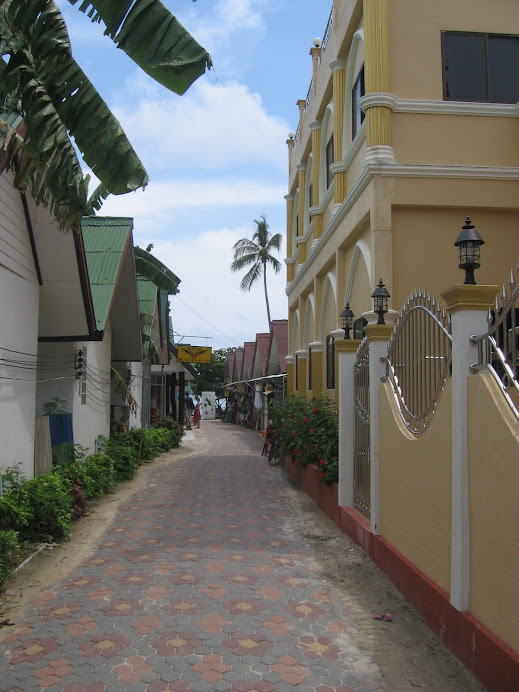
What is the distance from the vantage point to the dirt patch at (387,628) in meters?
3.98

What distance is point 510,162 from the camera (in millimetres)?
9641

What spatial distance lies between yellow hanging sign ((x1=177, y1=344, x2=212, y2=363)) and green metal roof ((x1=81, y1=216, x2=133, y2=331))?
13645 millimetres

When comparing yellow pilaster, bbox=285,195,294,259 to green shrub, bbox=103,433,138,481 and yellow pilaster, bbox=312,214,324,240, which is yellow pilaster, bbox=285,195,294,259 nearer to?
yellow pilaster, bbox=312,214,324,240

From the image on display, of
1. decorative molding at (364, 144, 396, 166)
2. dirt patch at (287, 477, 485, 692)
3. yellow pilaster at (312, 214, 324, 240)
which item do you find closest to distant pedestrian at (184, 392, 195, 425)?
yellow pilaster at (312, 214, 324, 240)

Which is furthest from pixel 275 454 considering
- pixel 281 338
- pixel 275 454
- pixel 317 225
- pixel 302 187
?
pixel 281 338

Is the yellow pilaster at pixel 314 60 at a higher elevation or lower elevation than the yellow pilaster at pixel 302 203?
higher

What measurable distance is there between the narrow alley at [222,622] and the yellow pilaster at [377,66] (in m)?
5.83

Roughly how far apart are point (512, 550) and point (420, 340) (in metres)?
2.29

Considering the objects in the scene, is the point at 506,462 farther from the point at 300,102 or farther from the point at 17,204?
the point at 300,102

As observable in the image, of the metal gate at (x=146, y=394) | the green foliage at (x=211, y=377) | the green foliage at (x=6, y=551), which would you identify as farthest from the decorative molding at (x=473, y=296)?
the green foliage at (x=211, y=377)

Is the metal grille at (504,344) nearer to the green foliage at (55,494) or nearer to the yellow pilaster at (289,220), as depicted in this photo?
the green foliage at (55,494)

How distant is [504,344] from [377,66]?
706cm

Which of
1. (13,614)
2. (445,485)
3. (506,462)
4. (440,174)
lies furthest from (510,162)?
(13,614)

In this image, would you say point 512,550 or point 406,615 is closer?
point 512,550
